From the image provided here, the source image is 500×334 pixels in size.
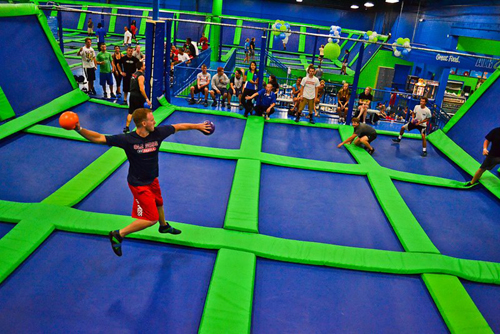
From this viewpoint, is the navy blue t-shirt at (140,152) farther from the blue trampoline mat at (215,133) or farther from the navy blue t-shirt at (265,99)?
the navy blue t-shirt at (265,99)

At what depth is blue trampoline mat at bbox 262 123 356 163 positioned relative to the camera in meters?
→ 6.59

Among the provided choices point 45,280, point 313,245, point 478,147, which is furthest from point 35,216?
point 478,147

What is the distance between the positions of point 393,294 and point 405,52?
32.8 feet

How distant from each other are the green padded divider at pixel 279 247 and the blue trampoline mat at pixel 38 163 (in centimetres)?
46

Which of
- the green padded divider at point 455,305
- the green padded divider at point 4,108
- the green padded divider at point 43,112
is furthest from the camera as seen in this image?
the green padded divider at point 4,108

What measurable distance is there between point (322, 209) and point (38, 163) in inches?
160

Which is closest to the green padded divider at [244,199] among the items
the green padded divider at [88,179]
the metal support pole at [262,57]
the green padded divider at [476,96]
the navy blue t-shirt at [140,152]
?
the navy blue t-shirt at [140,152]

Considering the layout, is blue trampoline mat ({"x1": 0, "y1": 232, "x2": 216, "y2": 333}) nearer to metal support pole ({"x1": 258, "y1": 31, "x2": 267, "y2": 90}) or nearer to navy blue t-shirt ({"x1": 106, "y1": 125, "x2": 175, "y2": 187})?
navy blue t-shirt ({"x1": 106, "y1": 125, "x2": 175, "y2": 187})

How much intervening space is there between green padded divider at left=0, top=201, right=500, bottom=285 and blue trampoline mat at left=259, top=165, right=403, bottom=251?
0.24m

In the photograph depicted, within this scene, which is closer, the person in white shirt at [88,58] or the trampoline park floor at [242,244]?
the trampoline park floor at [242,244]

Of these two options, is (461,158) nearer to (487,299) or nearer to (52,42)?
(487,299)

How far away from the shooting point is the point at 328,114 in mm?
10211

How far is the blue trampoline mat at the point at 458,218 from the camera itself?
4328mm

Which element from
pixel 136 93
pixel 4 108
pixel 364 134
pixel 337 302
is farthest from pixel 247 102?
pixel 337 302
